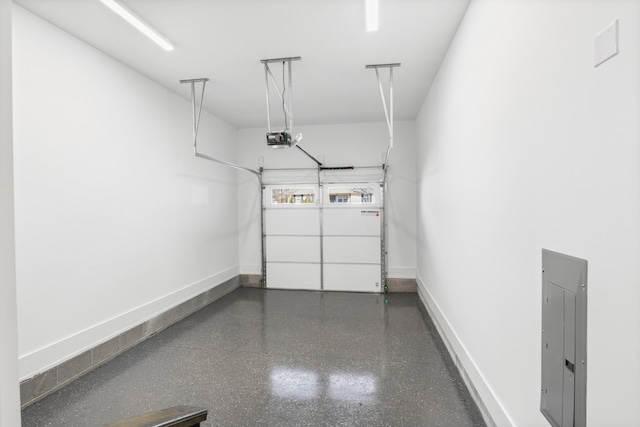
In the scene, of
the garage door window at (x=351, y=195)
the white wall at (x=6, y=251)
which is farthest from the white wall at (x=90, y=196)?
the garage door window at (x=351, y=195)

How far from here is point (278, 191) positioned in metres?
5.90

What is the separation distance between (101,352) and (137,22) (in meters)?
2.95

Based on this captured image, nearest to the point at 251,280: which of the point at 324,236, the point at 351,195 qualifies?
the point at 324,236

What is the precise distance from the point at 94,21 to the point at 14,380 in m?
2.84

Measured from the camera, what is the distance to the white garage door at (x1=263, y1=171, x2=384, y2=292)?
560 cm

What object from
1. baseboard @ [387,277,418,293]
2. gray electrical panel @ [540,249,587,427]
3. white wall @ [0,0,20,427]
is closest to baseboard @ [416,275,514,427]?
gray electrical panel @ [540,249,587,427]

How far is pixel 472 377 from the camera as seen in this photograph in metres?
2.38

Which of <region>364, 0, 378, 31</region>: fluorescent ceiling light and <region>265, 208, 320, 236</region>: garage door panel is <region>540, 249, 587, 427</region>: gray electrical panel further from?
<region>265, 208, 320, 236</region>: garage door panel

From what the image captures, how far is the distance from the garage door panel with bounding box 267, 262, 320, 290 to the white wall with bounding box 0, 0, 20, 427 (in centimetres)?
502

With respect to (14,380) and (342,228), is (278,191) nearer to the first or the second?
(342,228)

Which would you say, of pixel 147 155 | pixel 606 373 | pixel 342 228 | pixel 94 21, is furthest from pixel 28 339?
pixel 342 228

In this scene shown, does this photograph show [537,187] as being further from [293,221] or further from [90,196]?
[293,221]

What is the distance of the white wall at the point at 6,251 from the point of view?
2.48 feet

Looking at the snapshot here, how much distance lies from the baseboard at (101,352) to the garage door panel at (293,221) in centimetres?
164
